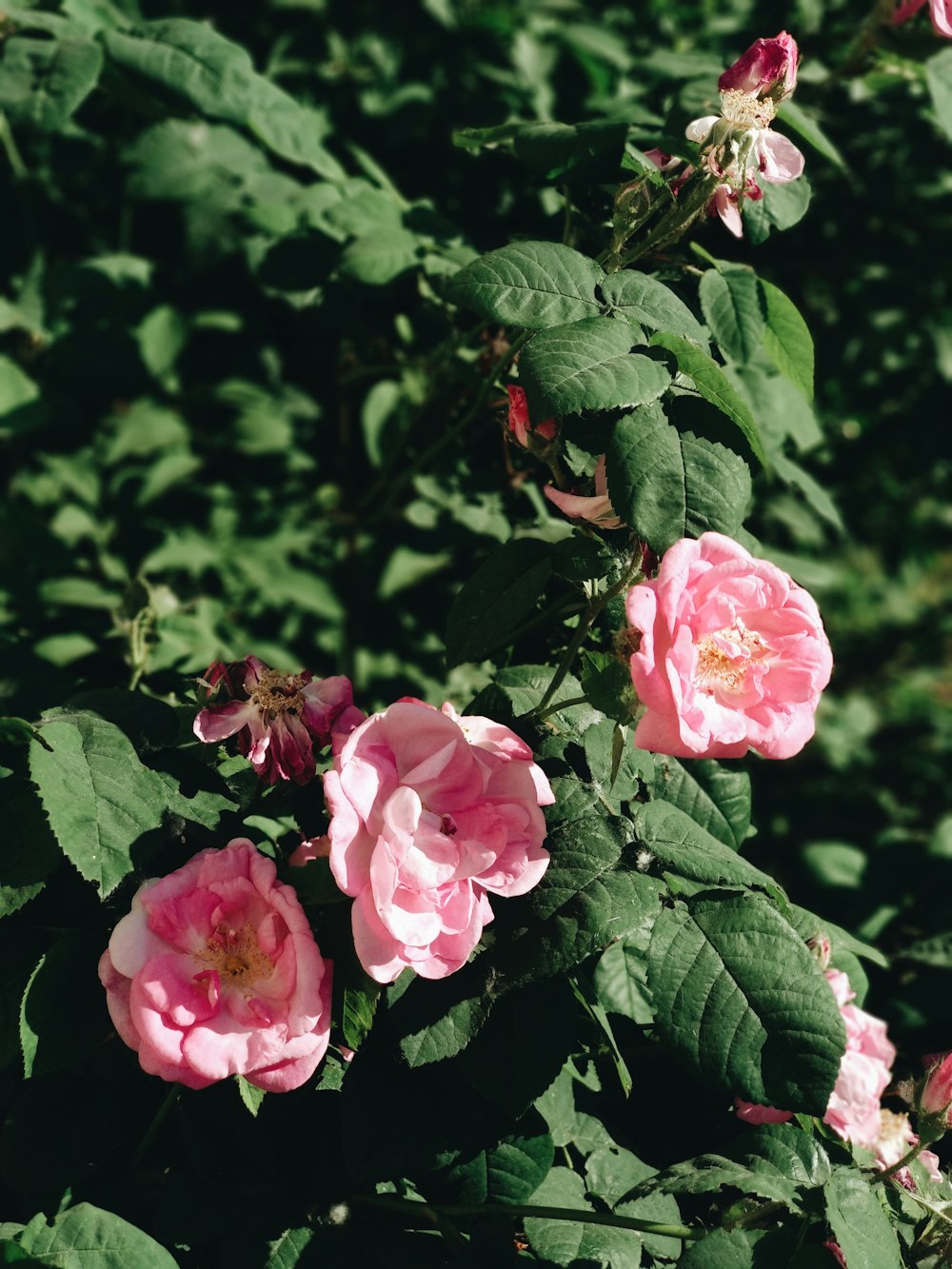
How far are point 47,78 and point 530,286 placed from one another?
980 millimetres

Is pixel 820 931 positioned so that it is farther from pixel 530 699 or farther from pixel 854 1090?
pixel 530 699

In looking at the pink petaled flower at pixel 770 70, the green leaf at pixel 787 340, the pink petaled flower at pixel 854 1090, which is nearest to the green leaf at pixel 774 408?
the green leaf at pixel 787 340

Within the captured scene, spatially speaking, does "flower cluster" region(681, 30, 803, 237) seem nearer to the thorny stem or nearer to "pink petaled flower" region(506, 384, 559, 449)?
"pink petaled flower" region(506, 384, 559, 449)

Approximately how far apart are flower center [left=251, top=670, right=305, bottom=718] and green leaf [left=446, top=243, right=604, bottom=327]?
0.42 meters

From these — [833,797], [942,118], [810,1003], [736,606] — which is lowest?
[833,797]

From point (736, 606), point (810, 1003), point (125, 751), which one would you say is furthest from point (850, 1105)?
point (125, 751)

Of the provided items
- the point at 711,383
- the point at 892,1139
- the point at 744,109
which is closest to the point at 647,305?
the point at 711,383

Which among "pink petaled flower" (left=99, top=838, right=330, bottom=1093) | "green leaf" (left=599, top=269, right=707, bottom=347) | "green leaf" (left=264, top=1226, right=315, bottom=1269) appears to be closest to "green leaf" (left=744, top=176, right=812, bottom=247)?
"green leaf" (left=599, top=269, right=707, bottom=347)

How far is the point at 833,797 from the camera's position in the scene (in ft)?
11.7

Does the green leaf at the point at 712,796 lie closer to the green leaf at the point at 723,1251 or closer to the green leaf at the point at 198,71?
the green leaf at the point at 723,1251

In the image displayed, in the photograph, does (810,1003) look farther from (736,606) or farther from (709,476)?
(709,476)

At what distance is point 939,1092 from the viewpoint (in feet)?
3.71

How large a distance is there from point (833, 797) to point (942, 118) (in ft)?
7.45

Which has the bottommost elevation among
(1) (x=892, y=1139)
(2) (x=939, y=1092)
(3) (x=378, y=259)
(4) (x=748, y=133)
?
(1) (x=892, y=1139)
